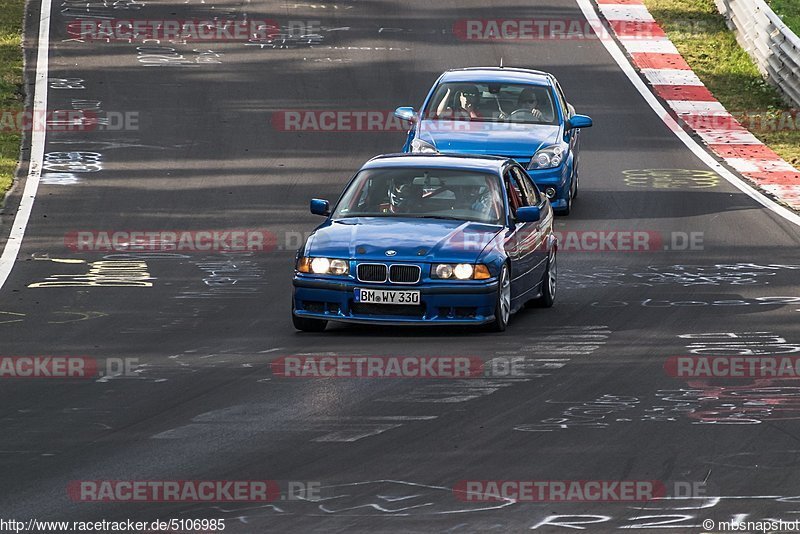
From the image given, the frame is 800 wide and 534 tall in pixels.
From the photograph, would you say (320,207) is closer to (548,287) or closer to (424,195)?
(424,195)

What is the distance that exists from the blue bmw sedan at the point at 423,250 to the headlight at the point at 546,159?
181 inches

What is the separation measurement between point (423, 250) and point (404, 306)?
1.64ft

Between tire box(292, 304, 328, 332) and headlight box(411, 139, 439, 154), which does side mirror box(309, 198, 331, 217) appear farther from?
headlight box(411, 139, 439, 154)

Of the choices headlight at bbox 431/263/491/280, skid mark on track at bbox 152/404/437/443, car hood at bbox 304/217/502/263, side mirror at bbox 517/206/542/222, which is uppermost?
side mirror at bbox 517/206/542/222

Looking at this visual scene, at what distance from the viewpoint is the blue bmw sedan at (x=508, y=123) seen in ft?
64.2

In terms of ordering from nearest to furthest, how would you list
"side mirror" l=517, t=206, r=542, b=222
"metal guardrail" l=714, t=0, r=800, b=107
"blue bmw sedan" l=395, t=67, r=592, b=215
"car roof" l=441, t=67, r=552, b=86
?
"side mirror" l=517, t=206, r=542, b=222
"blue bmw sedan" l=395, t=67, r=592, b=215
"car roof" l=441, t=67, r=552, b=86
"metal guardrail" l=714, t=0, r=800, b=107

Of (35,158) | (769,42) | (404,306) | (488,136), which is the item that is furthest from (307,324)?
(769,42)

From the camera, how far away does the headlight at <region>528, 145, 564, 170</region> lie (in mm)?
19562

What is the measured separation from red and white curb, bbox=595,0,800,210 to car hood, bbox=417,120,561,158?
373cm

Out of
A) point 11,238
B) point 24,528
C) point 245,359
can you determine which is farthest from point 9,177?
point 24,528

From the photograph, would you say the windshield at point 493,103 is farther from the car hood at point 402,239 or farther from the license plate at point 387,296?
the license plate at point 387,296

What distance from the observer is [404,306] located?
43.0 feet

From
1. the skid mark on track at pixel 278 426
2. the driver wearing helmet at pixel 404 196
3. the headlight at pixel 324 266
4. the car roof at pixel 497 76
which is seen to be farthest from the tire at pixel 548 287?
the car roof at pixel 497 76

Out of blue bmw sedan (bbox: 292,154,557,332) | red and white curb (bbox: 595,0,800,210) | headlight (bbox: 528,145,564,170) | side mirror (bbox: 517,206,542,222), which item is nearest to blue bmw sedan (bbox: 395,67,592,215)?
headlight (bbox: 528,145,564,170)
